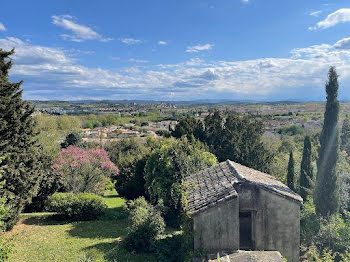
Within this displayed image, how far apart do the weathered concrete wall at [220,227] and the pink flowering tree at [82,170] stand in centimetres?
1579

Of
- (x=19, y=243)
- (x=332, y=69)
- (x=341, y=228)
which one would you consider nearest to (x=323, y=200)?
(x=341, y=228)

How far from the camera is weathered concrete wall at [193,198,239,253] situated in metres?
9.64

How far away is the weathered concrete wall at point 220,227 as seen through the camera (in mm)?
9641

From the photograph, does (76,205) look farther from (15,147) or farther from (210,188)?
(210,188)

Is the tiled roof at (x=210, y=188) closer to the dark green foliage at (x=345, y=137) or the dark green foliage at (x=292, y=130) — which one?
the dark green foliage at (x=345, y=137)

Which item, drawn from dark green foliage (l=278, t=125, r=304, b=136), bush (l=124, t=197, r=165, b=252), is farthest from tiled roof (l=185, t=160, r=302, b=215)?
dark green foliage (l=278, t=125, r=304, b=136)

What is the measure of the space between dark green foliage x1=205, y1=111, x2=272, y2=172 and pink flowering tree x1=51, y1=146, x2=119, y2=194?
411 inches

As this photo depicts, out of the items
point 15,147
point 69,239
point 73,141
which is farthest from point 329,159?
point 73,141

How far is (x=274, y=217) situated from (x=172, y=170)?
841cm

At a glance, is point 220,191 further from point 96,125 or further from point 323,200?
point 96,125

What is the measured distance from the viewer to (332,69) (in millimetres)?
14766

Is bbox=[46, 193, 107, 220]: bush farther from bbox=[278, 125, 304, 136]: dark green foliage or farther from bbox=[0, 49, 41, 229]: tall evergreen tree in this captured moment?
bbox=[278, 125, 304, 136]: dark green foliage

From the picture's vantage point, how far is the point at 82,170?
22.9 metres

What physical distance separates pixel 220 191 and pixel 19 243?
39.0 ft
